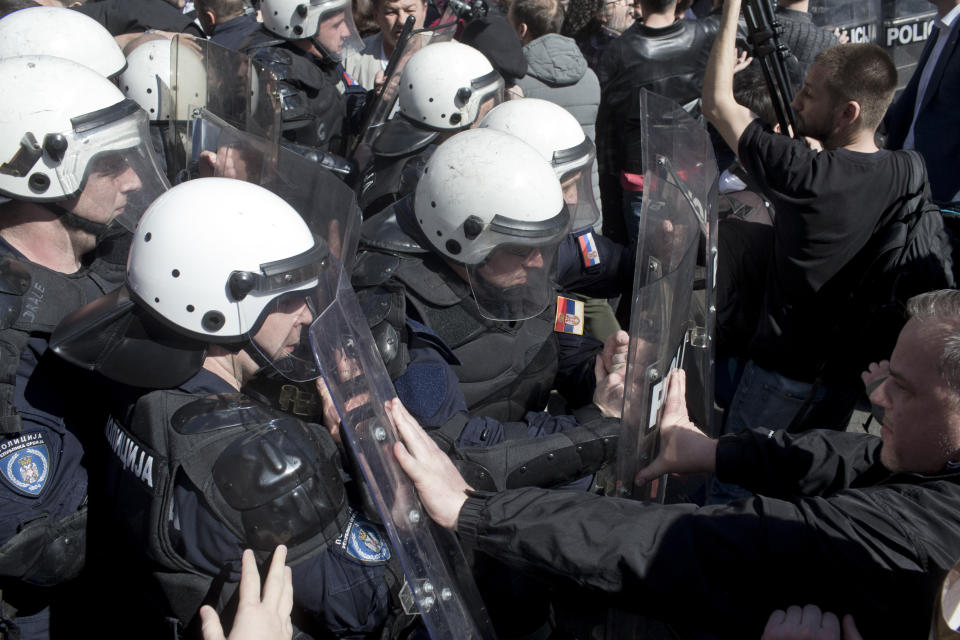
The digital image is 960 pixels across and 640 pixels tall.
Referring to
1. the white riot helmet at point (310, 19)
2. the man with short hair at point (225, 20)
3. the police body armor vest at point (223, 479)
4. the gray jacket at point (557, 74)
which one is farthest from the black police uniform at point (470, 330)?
the man with short hair at point (225, 20)

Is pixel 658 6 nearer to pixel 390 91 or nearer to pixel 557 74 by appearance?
pixel 557 74

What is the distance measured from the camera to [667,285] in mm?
1842

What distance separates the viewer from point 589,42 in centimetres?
581

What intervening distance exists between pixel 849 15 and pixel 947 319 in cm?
380

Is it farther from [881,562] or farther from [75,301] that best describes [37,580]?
[881,562]

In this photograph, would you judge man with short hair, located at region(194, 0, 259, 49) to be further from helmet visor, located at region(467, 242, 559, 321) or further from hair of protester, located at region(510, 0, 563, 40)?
helmet visor, located at region(467, 242, 559, 321)

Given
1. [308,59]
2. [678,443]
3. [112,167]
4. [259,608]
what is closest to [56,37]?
[112,167]

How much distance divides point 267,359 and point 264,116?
1.35m

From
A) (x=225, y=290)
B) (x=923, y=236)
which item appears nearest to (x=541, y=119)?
(x=923, y=236)

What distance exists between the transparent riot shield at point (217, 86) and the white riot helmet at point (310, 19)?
132 cm

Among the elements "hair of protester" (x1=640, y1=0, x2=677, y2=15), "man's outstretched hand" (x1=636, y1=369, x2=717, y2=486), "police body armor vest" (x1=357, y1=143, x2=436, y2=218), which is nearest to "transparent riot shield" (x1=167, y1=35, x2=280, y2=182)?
"police body armor vest" (x1=357, y1=143, x2=436, y2=218)

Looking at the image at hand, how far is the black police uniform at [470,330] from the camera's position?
2488 mm

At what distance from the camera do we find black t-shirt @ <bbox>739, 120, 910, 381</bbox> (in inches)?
108

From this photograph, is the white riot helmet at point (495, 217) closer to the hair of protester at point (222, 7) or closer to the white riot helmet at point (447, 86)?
the white riot helmet at point (447, 86)
